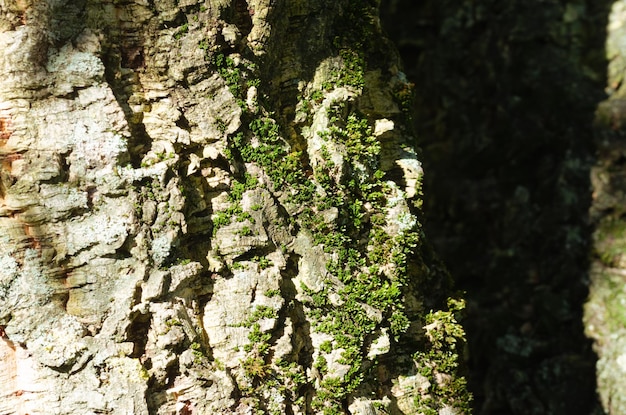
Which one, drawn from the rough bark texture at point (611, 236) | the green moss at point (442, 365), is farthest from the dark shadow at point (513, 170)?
the green moss at point (442, 365)

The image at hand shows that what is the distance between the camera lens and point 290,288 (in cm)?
263

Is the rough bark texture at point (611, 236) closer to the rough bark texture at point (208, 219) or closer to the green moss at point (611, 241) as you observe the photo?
the green moss at point (611, 241)

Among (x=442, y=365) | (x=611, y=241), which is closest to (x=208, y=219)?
(x=442, y=365)

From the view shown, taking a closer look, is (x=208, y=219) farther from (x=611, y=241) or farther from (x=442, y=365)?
(x=611, y=241)

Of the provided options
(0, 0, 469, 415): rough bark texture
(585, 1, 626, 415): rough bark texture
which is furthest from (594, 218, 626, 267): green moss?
(0, 0, 469, 415): rough bark texture

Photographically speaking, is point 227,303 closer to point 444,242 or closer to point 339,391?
point 339,391

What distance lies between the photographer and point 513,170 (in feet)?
15.2

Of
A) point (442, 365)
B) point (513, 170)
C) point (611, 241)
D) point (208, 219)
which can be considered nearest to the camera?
point (208, 219)

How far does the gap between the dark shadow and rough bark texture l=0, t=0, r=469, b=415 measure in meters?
1.59

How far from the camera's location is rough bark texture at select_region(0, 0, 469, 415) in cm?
225

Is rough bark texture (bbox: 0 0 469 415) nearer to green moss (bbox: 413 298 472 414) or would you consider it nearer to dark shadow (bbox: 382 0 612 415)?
green moss (bbox: 413 298 472 414)

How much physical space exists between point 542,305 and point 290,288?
8.04 feet

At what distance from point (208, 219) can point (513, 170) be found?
2.91m

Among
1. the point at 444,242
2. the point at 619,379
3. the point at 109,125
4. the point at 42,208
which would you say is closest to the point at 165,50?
the point at 109,125
